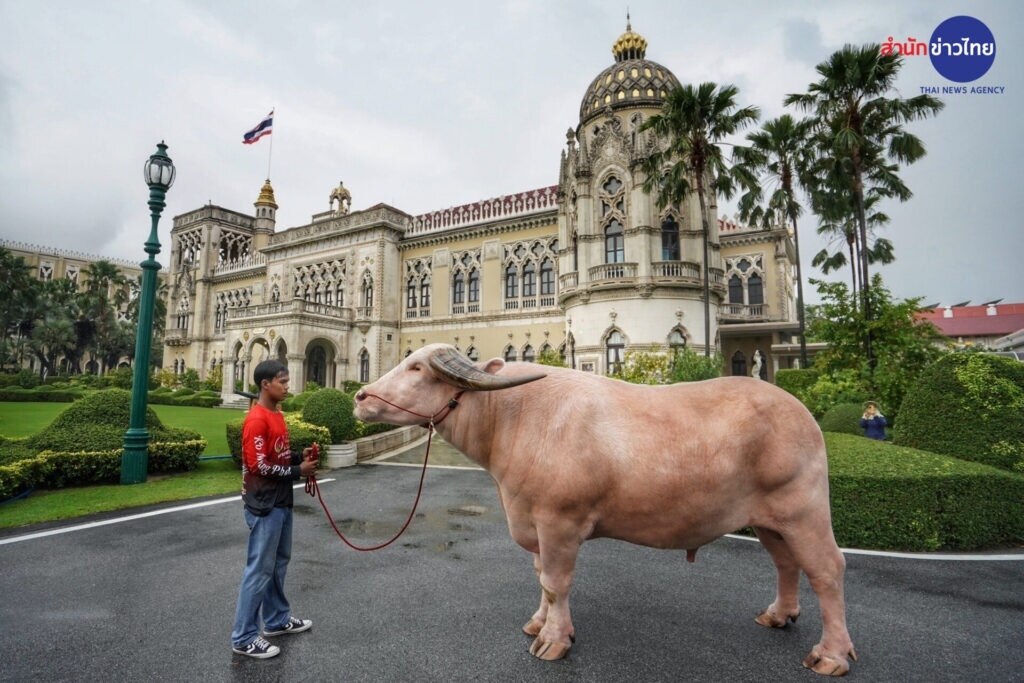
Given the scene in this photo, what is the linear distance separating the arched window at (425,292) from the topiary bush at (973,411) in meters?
30.3

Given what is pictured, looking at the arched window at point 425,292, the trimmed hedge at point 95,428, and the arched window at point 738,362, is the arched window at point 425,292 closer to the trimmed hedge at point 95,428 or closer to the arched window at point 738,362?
the arched window at point 738,362

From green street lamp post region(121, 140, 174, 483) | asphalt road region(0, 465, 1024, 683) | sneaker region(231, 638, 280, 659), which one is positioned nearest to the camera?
asphalt road region(0, 465, 1024, 683)

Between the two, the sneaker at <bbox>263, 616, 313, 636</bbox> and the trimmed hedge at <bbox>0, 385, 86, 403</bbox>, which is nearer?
the sneaker at <bbox>263, 616, 313, 636</bbox>

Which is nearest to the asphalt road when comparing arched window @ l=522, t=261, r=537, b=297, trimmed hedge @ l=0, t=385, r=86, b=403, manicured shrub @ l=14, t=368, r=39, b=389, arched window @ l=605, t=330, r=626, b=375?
arched window @ l=605, t=330, r=626, b=375

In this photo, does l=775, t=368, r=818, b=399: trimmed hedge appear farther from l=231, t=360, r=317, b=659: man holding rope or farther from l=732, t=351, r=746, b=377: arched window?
l=231, t=360, r=317, b=659: man holding rope

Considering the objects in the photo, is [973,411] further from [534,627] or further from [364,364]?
[364,364]

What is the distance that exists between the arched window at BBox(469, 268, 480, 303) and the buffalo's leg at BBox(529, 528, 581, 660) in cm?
3022

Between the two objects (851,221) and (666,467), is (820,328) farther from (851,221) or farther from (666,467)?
(666,467)

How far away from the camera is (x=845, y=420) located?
1129 centimetres

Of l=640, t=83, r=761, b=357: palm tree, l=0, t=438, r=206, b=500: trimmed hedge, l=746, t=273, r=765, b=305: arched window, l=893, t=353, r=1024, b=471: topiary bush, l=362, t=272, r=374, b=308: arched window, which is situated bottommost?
l=0, t=438, r=206, b=500: trimmed hedge

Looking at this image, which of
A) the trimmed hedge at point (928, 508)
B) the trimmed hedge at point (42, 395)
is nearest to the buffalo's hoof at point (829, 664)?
the trimmed hedge at point (928, 508)

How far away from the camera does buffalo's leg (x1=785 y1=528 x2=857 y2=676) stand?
3082 mm

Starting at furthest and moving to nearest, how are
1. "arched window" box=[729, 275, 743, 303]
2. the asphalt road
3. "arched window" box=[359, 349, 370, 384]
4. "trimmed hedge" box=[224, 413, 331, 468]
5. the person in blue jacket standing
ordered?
"arched window" box=[359, 349, 370, 384] < "arched window" box=[729, 275, 743, 303] < "trimmed hedge" box=[224, 413, 331, 468] < the person in blue jacket standing < the asphalt road

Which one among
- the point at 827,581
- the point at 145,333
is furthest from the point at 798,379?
the point at 145,333
